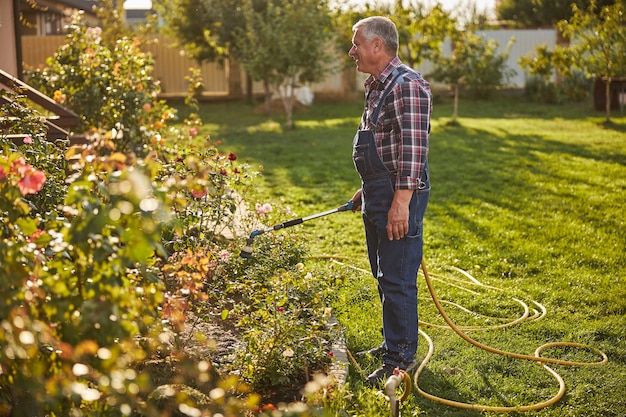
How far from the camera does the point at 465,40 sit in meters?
17.9

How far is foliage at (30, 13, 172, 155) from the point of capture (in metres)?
8.55

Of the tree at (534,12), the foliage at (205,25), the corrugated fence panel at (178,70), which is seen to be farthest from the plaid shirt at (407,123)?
the tree at (534,12)

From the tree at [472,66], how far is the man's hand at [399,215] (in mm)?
11912

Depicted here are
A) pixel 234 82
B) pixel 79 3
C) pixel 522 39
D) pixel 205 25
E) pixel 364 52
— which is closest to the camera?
pixel 364 52

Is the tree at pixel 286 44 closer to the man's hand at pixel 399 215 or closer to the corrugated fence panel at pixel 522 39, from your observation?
the corrugated fence panel at pixel 522 39

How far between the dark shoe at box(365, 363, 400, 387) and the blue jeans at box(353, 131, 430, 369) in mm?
35

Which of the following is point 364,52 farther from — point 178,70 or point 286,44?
point 178,70

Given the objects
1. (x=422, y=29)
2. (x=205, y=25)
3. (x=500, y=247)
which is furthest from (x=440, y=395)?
(x=205, y=25)

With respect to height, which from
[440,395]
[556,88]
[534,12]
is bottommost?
[440,395]

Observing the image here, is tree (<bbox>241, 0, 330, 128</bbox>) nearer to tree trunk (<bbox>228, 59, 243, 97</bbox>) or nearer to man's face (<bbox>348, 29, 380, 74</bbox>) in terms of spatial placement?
tree trunk (<bbox>228, 59, 243, 97</bbox>)

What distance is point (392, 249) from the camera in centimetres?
376

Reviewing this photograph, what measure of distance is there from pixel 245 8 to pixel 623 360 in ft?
42.1

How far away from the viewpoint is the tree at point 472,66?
16203 mm

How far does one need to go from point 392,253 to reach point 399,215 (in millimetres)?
242
